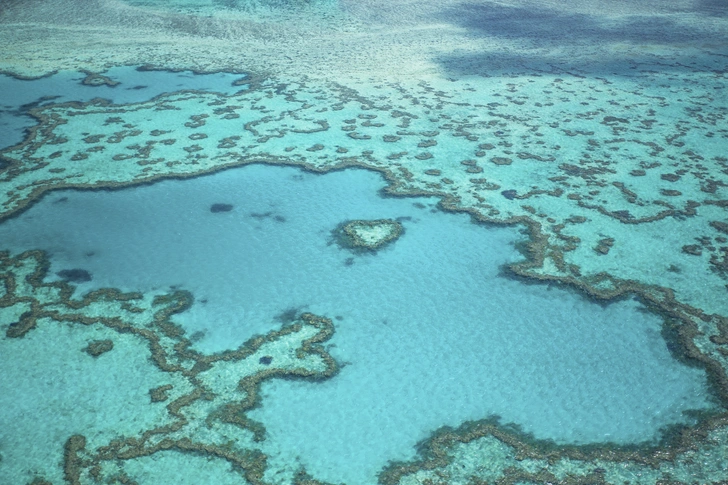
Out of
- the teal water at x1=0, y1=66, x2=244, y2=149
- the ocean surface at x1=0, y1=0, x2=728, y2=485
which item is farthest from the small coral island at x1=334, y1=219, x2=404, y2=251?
the teal water at x1=0, y1=66, x2=244, y2=149

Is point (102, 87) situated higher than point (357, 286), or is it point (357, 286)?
point (102, 87)

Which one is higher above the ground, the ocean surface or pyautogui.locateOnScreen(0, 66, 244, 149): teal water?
pyautogui.locateOnScreen(0, 66, 244, 149): teal water

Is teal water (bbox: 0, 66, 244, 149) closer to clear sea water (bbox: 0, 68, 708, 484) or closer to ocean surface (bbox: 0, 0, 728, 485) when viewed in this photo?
ocean surface (bbox: 0, 0, 728, 485)

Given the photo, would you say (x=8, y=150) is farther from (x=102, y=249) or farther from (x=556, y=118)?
(x=556, y=118)

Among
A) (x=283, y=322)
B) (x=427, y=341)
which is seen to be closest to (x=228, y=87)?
(x=283, y=322)

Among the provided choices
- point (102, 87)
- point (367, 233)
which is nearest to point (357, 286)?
point (367, 233)

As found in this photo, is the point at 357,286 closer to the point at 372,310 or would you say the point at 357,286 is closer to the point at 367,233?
the point at 372,310
